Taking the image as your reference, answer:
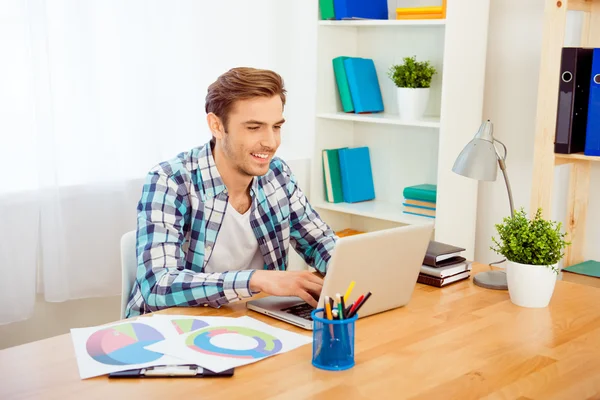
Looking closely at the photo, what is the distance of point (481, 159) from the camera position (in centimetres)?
218

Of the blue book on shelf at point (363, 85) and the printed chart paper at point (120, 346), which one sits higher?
the blue book on shelf at point (363, 85)

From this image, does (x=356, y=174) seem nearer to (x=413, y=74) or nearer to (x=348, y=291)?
(x=413, y=74)

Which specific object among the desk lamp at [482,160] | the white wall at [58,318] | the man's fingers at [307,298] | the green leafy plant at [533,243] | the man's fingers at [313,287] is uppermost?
the desk lamp at [482,160]

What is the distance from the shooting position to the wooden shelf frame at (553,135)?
2.80 m

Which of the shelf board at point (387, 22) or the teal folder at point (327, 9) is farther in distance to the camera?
the teal folder at point (327, 9)

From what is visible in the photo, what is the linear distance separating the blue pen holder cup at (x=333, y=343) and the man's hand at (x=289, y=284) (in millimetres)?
309

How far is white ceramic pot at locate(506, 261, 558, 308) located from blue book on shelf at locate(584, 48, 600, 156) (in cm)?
97

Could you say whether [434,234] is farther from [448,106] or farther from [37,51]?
[37,51]

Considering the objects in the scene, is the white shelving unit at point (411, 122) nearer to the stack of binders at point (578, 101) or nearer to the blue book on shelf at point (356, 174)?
the blue book on shelf at point (356, 174)

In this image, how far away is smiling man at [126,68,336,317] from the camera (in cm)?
208

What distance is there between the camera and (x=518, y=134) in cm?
336

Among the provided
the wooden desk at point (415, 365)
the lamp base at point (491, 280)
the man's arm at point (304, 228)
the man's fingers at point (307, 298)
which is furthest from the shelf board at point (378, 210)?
the man's fingers at point (307, 298)

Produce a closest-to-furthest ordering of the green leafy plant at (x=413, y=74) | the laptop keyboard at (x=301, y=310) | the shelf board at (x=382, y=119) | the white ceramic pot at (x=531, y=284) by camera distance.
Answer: the laptop keyboard at (x=301, y=310)
the white ceramic pot at (x=531, y=284)
the shelf board at (x=382, y=119)
the green leafy plant at (x=413, y=74)

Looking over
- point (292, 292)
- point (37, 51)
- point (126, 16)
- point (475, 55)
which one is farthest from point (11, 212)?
point (475, 55)
